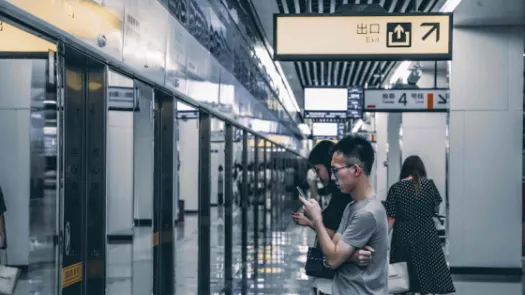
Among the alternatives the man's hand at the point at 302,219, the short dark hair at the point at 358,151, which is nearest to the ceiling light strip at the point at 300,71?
the man's hand at the point at 302,219

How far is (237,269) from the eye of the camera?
1143 cm

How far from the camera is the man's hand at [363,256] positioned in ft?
11.1

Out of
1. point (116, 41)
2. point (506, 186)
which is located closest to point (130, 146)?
point (116, 41)

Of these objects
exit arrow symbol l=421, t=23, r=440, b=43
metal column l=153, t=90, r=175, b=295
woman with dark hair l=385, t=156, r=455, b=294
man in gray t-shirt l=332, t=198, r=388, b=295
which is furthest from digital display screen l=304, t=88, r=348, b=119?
man in gray t-shirt l=332, t=198, r=388, b=295

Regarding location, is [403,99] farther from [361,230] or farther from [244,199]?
[361,230]

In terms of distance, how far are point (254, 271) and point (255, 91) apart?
3863 millimetres

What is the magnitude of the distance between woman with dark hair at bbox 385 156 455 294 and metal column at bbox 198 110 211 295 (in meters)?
2.11

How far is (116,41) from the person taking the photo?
171 inches

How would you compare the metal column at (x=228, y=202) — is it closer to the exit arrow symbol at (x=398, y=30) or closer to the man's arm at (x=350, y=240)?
the exit arrow symbol at (x=398, y=30)

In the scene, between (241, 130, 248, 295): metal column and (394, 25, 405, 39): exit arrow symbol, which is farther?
(241, 130, 248, 295): metal column

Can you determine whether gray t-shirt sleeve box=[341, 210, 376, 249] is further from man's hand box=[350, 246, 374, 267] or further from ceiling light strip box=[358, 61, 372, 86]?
ceiling light strip box=[358, 61, 372, 86]

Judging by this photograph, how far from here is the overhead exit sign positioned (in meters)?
7.78

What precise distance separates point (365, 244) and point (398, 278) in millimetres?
3076

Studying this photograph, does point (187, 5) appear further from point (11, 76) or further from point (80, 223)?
point (11, 76)
